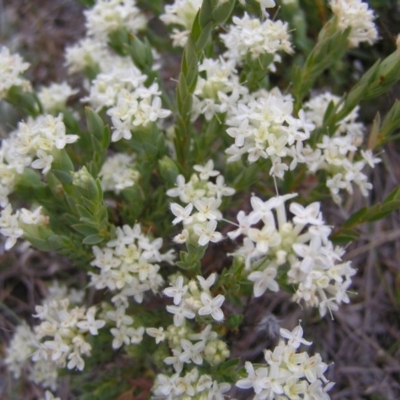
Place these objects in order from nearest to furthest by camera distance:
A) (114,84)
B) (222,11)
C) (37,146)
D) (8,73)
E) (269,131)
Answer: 1. (222,11)
2. (269,131)
3. (37,146)
4. (114,84)
5. (8,73)

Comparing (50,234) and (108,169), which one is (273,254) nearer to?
(50,234)

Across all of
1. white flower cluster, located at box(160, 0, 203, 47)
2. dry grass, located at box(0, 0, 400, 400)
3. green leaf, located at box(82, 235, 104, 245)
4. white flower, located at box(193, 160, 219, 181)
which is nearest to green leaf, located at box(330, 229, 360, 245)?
dry grass, located at box(0, 0, 400, 400)

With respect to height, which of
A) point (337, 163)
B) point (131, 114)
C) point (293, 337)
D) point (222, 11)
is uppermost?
point (222, 11)

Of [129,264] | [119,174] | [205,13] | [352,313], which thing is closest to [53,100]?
[119,174]

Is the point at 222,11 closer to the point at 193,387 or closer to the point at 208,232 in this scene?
the point at 208,232

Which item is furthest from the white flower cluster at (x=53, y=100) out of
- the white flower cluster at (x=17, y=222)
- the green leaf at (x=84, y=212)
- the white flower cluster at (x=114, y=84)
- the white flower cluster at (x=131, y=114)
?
the green leaf at (x=84, y=212)

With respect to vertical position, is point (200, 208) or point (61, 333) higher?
point (200, 208)

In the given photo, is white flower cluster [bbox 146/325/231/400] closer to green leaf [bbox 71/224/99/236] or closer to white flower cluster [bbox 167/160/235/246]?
white flower cluster [bbox 167/160/235/246]

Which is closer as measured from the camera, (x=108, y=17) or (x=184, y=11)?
(x=184, y=11)
